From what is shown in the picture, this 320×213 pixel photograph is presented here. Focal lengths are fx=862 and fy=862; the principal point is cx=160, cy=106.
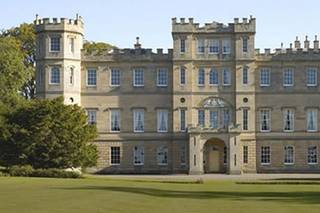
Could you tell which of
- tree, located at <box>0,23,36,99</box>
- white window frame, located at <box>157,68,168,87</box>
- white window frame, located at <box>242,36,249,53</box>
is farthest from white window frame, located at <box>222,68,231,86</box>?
tree, located at <box>0,23,36,99</box>

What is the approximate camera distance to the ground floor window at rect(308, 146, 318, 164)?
69188 millimetres

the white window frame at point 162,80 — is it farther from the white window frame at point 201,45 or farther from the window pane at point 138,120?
the white window frame at point 201,45

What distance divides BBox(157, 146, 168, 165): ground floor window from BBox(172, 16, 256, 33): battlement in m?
9.52

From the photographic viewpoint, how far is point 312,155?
69312mm

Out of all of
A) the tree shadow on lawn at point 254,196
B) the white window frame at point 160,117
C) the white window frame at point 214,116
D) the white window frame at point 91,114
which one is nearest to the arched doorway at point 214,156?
the white window frame at point 214,116

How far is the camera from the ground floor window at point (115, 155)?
69.6 metres

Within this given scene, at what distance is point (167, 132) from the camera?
2744 inches

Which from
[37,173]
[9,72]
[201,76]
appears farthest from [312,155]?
[37,173]

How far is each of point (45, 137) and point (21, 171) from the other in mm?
5734

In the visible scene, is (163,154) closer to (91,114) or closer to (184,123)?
(184,123)

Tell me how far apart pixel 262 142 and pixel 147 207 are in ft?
144

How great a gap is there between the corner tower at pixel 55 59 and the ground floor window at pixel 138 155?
656 centimetres

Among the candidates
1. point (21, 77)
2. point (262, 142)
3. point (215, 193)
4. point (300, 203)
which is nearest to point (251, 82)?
point (262, 142)

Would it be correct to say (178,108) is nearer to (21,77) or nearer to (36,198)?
(21,77)
